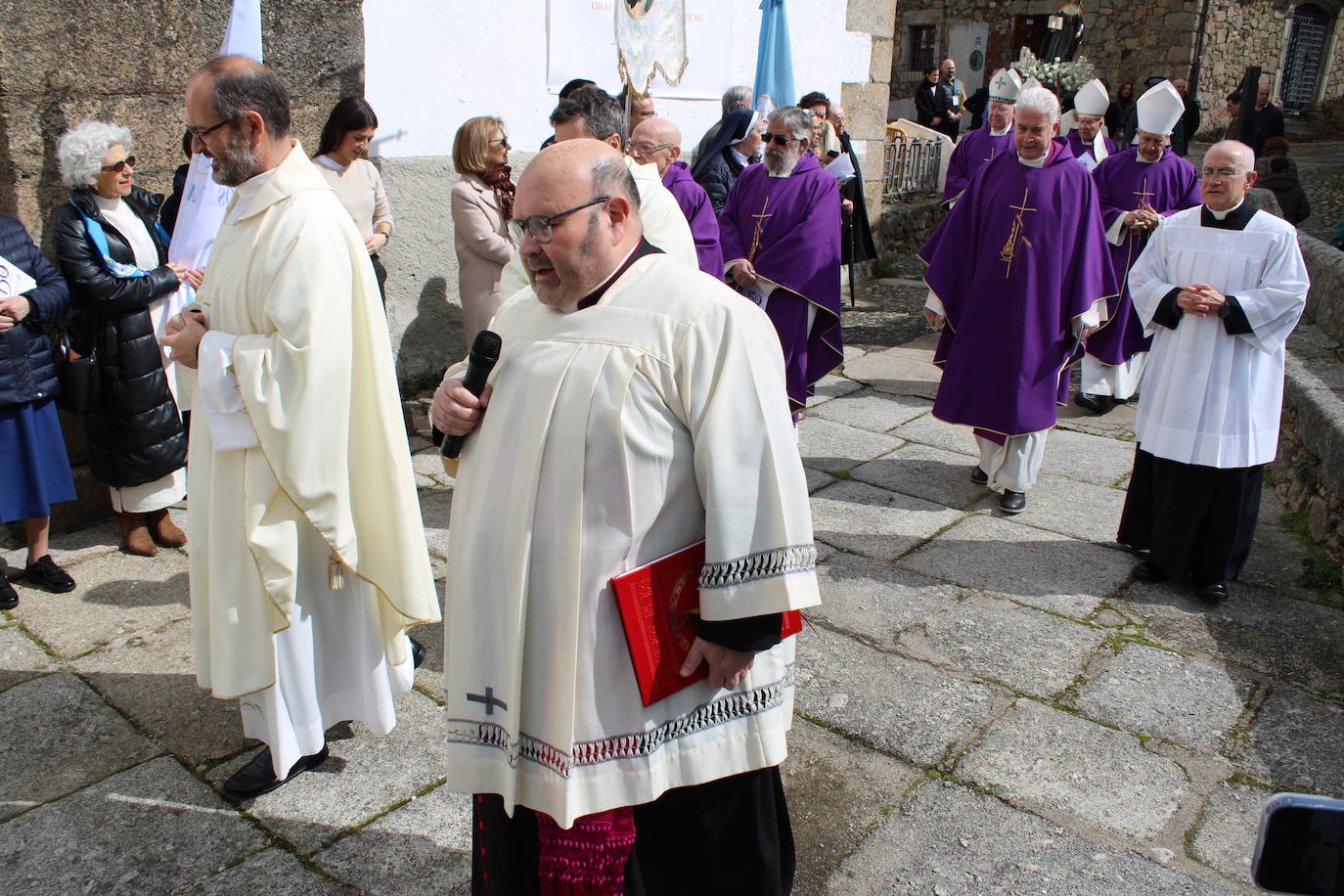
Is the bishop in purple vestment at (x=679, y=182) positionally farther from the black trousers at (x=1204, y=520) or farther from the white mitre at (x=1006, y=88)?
the white mitre at (x=1006, y=88)

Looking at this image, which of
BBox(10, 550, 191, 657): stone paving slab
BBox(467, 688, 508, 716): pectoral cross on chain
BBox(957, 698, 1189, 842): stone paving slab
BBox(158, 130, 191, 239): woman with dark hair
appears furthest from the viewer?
BBox(158, 130, 191, 239): woman with dark hair

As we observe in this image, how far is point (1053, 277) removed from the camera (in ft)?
16.7

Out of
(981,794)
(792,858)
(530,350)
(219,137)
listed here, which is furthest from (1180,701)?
(219,137)

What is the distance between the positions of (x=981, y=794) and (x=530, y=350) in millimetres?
1894

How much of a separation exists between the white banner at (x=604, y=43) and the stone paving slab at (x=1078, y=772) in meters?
5.00

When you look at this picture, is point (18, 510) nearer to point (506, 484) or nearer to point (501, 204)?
point (501, 204)

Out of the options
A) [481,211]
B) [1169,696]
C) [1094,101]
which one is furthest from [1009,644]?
[1094,101]

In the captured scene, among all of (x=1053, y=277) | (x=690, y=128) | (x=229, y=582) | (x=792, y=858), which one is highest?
(x=690, y=128)

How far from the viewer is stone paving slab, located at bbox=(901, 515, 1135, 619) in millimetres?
4242

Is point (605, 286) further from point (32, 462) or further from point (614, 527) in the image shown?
point (32, 462)

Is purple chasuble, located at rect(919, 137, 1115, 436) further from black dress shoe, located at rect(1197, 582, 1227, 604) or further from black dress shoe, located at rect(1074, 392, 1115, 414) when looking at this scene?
black dress shoe, located at rect(1074, 392, 1115, 414)

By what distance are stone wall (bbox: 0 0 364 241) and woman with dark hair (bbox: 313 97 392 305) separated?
1.32ft

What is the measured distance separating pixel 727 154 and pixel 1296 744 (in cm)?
504

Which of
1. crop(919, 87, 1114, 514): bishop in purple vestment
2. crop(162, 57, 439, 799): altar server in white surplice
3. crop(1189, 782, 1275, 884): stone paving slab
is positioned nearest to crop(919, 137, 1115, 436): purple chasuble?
crop(919, 87, 1114, 514): bishop in purple vestment
